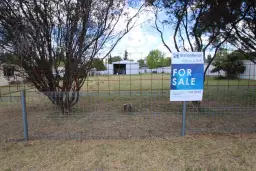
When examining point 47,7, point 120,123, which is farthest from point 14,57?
point 120,123

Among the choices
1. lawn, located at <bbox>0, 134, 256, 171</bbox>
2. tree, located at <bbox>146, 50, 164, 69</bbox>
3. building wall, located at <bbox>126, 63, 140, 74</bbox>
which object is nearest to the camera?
lawn, located at <bbox>0, 134, 256, 171</bbox>

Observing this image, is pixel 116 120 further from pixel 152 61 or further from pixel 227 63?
pixel 227 63

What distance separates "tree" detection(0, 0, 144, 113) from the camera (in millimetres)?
3834

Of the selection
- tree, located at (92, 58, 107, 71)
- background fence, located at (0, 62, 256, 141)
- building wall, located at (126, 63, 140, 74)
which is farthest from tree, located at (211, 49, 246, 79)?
tree, located at (92, 58, 107, 71)

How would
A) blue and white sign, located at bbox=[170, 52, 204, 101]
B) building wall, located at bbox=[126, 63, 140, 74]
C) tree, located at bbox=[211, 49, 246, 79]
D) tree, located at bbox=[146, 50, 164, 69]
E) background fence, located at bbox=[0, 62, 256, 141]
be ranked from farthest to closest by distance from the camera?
tree, located at bbox=[211, 49, 246, 79] → tree, located at bbox=[146, 50, 164, 69] → building wall, located at bbox=[126, 63, 140, 74] → background fence, located at bbox=[0, 62, 256, 141] → blue and white sign, located at bbox=[170, 52, 204, 101]

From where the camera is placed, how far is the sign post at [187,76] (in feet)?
9.78

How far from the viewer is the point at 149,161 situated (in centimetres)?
246

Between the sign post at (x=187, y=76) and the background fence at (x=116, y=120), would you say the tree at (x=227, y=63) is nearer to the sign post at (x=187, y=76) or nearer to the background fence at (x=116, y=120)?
the background fence at (x=116, y=120)

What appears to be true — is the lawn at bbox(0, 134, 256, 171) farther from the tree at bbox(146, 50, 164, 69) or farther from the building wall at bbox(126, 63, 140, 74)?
the tree at bbox(146, 50, 164, 69)

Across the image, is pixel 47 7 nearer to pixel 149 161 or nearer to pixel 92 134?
pixel 92 134

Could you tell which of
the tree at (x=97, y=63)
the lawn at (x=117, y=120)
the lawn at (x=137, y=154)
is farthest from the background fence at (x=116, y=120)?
the tree at (x=97, y=63)

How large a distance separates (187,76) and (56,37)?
3045 mm

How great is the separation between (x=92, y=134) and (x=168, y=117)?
73.7 inches

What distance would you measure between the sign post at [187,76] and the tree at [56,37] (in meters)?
2.36
